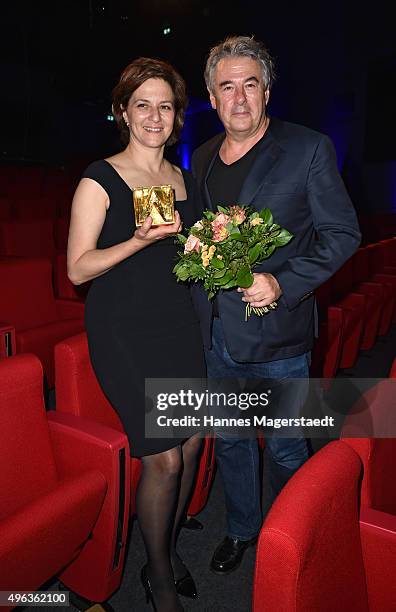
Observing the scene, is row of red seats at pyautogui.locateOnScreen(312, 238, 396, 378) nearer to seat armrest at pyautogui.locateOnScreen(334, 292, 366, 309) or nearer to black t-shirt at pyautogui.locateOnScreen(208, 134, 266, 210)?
seat armrest at pyautogui.locateOnScreen(334, 292, 366, 309)

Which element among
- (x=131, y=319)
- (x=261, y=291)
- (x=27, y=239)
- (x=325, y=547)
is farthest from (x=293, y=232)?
(x=27, y=239)

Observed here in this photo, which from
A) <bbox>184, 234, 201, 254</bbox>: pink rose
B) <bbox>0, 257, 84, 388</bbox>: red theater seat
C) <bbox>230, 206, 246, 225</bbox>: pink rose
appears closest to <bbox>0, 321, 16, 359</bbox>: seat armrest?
<bbox>0, 257, 84, 388</bbox>: red theater seat

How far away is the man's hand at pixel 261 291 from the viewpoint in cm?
159

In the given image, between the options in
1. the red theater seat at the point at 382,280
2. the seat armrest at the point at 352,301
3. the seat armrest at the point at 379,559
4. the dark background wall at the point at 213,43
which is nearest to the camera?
the seat armrest at the point at 379,559

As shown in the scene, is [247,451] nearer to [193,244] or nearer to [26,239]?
[193,244]

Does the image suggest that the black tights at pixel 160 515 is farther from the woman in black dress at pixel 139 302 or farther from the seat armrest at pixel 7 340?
the seat armrest at pixel 7 340

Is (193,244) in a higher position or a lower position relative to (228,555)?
higher

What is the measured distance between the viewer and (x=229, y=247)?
146 centimetres

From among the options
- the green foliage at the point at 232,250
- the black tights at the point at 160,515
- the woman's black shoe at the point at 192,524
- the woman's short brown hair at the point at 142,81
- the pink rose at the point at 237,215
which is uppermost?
the woman's short brown hair at the point at 142,81

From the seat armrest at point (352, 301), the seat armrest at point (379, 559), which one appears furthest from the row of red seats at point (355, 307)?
the seat armrest at point (379, 559)

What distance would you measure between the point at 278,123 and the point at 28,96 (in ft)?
36.6

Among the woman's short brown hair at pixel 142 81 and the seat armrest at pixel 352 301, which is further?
the seat armrest at pixel 352 301

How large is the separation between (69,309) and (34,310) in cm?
25

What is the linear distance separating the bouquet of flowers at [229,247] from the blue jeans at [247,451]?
44cm
